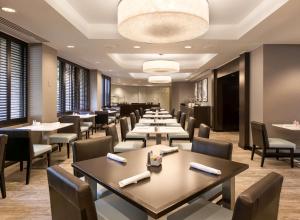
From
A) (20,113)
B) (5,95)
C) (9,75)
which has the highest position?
(9,75)

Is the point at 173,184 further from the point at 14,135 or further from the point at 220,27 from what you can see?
the point at 220,27

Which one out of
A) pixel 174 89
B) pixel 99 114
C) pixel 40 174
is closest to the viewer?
pixel 40 174

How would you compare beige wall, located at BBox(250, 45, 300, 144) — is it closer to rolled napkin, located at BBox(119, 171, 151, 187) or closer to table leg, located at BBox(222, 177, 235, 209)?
table leg, located at BBox(222, 177, 235, 209)

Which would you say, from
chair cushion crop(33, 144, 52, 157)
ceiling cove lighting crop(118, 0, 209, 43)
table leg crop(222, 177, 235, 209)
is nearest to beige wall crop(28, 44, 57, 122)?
chair cushion crop(33, 144, 52, 157)

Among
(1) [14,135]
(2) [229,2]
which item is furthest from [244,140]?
(1) [14,135]

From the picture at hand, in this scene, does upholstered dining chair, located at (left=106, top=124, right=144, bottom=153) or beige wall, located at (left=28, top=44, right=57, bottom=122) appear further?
beige wall, located at (left=28, top=44, right=57, bottom=122)

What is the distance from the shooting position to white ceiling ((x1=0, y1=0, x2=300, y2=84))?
345 centimetres

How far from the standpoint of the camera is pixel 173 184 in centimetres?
147

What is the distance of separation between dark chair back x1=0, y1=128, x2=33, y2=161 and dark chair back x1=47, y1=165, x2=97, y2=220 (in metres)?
2.53

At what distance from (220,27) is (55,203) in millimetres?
4607

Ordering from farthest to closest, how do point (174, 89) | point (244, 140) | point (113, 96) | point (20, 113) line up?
1. point (113, 96)
2. point (174, 89)
3. point (244, 140)
4. point (20, 113)

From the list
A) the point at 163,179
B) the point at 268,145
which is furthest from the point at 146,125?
the point at 163,179

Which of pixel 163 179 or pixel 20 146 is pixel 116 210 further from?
pixel 20 146

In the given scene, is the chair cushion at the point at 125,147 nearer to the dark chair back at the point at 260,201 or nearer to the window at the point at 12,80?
the window at the point at 12,80
